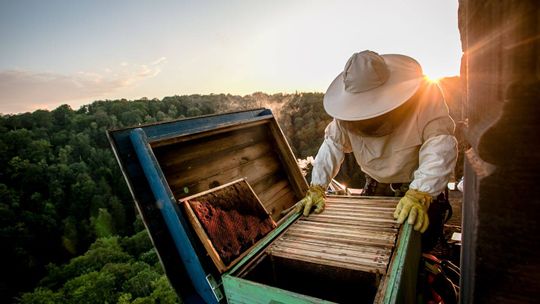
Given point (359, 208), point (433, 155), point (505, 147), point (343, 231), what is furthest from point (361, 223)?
point (505, 147)

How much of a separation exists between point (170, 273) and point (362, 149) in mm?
2653

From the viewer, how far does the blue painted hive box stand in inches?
73.1

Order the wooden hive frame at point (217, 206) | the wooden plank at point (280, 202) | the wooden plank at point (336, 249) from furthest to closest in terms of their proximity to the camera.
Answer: the wooden plank at point (280, 202) < the wooden hive frame at point (217, 206) < the wooden plank at point (336, 249)

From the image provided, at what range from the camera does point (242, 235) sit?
2.67 m

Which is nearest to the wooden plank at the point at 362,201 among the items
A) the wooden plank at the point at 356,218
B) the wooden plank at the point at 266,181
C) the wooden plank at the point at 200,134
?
the wooden plank at the point at 356,218

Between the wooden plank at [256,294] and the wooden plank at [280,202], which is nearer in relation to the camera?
the wooden plank at [256,294]

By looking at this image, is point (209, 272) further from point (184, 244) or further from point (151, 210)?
point (151, 210)

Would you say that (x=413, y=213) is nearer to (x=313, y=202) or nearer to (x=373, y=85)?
(x=313, y=202)

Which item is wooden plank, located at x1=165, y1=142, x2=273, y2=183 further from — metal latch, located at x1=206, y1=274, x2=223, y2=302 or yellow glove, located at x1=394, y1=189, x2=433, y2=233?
yellow glove, located at x1=394, y1=189, x2=433, y2=233

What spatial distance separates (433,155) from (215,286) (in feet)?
8.00

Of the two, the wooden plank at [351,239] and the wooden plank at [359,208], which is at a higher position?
the wooden plank at [351,239]

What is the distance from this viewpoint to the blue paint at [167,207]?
2.62 m

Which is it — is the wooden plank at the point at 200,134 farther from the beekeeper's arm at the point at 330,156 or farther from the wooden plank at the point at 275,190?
the beekeeper's arm at the point at 330,156

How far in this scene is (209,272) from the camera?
8.32 ft
